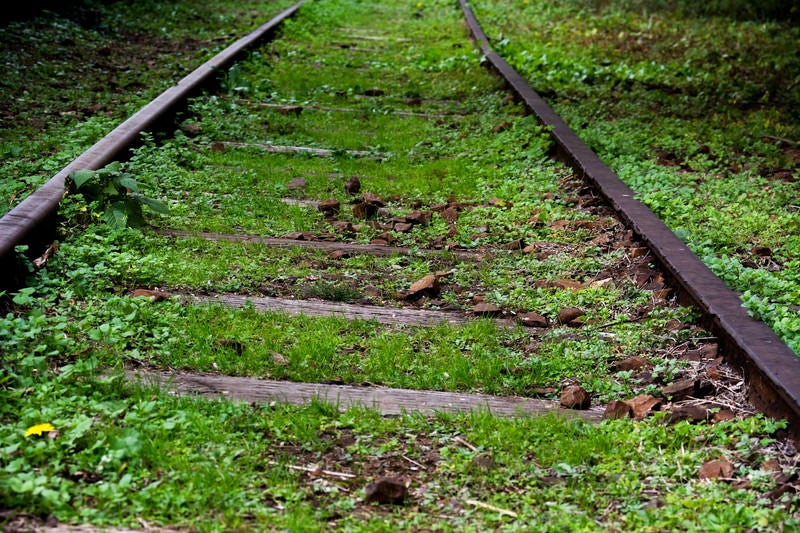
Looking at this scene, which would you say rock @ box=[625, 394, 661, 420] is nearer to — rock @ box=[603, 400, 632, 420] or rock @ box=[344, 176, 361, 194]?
rock @ box=[603, 400, 632, 420]

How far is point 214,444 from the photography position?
7.65 feet

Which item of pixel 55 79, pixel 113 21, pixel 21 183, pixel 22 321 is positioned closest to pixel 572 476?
pixel 22 321

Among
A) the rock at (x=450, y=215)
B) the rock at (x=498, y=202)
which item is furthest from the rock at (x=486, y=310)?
the rock at (x=498, y=202)

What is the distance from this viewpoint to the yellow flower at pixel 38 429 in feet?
7.35

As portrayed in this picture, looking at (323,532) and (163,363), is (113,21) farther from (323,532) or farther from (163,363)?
(323,532)

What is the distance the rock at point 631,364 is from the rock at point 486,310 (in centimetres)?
59

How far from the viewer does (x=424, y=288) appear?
141 inches

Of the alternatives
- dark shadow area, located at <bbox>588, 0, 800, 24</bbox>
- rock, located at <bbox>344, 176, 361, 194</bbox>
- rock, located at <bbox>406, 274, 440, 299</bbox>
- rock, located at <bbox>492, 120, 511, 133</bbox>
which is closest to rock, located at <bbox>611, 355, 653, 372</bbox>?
rock, located at <bbox>406, 274, 440, 299</bbox>

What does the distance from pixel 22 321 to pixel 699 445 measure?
205 cm

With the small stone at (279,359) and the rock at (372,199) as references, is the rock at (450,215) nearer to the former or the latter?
the rock at (372,199)

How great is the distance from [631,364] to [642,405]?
0.97 feet

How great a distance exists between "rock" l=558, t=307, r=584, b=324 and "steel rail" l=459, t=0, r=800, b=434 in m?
0.38

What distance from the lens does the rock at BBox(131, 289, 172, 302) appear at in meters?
3.22

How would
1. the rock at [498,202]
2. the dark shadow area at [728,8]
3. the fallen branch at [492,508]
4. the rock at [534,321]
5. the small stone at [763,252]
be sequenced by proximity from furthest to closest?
the dark shadow area at [728,8]
the rock at [498,202]
the small stone at [763,252]
the rock at [534,321]
the fallen branch at [492,508]
